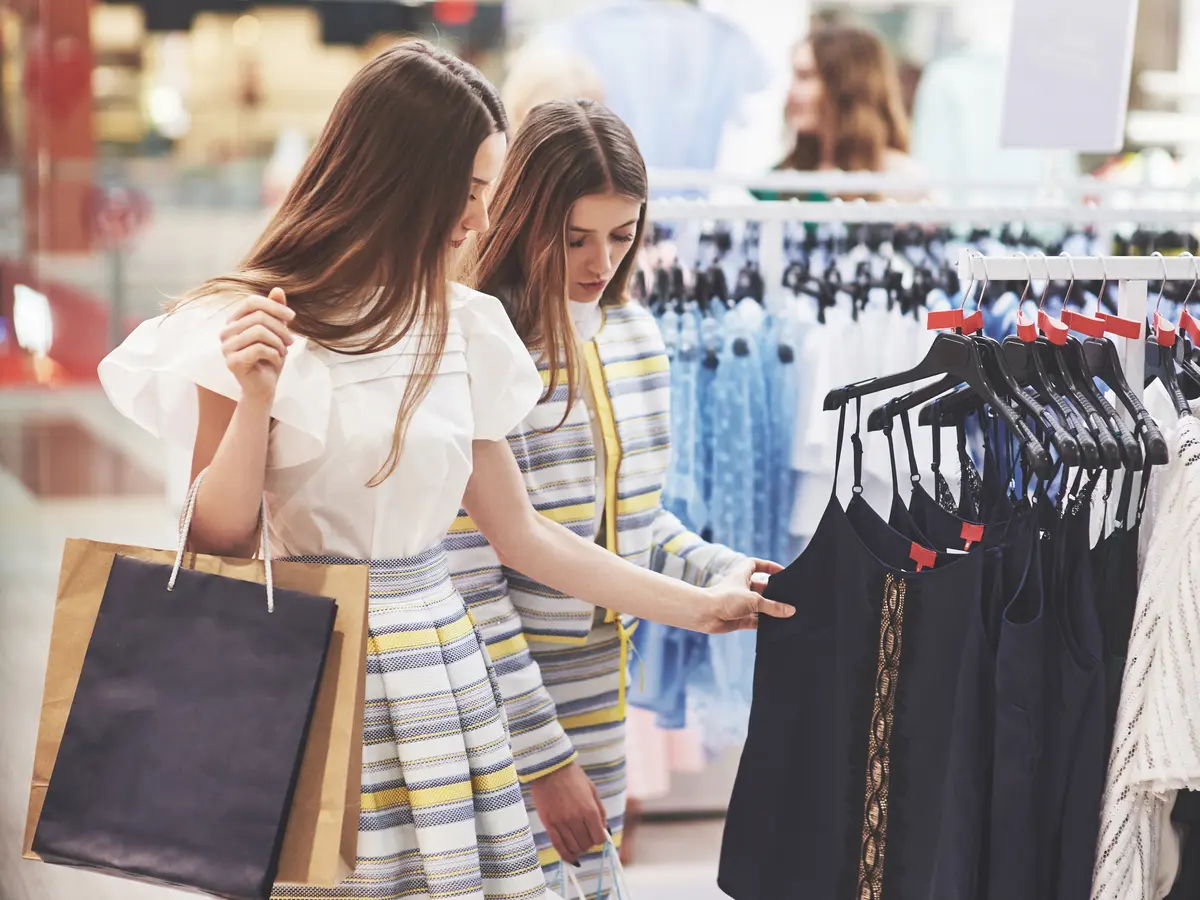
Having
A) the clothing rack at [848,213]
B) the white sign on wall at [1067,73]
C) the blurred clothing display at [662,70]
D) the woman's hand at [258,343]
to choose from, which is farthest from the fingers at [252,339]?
the blurred clothing display at [662,70]

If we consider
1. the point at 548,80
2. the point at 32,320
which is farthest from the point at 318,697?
the point at 32,320

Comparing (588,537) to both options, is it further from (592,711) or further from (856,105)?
(856,105)

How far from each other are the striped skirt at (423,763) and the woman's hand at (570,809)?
26 centimetres

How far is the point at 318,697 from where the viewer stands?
125 centimetres

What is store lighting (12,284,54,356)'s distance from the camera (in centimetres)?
721

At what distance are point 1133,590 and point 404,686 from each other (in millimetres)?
773

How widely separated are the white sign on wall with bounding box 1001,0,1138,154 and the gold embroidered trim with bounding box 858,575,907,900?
4.41ft

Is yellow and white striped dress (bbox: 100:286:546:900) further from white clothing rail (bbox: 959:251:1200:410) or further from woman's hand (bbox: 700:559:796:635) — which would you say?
white clothing rail (bbox: 959:251:1200:410)

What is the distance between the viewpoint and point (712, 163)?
4.21 meters

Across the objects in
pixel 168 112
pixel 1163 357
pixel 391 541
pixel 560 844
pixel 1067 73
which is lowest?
pixel 560 844

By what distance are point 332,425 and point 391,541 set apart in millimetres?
142

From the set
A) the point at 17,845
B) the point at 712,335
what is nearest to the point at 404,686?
the point at 712,335

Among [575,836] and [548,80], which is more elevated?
[548,80]

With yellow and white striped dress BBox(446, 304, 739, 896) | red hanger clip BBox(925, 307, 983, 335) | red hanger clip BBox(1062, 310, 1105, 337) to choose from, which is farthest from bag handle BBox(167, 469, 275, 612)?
red hanger clip BBox(1062, 310, 1105, 337)
